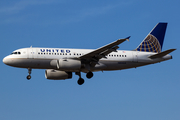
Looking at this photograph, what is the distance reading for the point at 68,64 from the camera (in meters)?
40.9

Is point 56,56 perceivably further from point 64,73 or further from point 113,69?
point 113,69

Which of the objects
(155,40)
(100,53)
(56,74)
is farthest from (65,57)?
(155,40)

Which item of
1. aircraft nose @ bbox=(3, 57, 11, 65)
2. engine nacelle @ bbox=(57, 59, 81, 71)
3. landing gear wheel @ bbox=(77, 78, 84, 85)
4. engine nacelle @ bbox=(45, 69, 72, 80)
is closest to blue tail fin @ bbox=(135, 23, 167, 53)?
landing gear wheel @ bbox=(77, 78, 84, 85)

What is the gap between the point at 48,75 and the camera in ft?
150

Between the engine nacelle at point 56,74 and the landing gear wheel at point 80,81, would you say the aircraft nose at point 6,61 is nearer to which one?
the engine nacelle at point 56,74

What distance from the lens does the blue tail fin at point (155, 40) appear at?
47688 millimetres

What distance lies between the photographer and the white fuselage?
136 feet

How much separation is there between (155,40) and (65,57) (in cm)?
1448

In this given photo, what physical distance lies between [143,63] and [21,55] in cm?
1605

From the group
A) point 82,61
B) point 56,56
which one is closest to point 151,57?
point 82,61

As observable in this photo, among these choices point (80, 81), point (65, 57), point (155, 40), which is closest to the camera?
point (65, 57)

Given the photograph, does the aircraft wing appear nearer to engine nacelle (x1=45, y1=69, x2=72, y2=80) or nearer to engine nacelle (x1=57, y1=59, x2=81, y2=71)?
engine nacelle (x1=57, y1=59, x2=81, y2=71)

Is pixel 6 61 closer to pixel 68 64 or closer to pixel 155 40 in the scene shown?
pixel 68 64

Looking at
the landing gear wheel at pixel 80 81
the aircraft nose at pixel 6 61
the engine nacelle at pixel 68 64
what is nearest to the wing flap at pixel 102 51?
the engine nacelle at pixel 68 64
